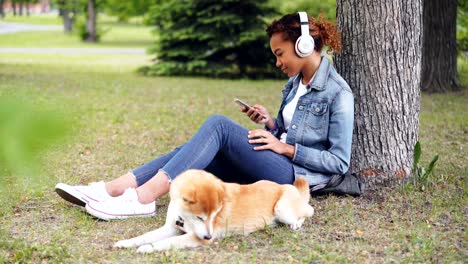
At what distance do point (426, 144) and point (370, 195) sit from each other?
102 inches

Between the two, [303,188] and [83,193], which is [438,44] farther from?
[83,193]

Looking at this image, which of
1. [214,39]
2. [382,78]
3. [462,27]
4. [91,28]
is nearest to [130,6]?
[91,28]

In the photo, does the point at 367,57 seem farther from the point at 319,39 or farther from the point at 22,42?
the point at 22,42

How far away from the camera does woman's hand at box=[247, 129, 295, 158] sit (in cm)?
377

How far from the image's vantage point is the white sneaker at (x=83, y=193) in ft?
12.5

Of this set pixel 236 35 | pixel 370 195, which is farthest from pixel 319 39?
pixel 236 35

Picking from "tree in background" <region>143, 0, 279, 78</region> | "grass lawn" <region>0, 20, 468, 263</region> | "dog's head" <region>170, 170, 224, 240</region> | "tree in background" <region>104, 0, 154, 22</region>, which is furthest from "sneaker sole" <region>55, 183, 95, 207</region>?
"tree in background" <region>104, 0, 154, 22</region>

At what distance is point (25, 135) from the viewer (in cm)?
85

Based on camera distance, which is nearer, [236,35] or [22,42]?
[236,35]

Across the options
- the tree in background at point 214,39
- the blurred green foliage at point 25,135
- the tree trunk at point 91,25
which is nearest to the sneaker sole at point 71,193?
the blurred green foliage at point 25,135

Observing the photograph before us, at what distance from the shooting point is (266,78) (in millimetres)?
15273

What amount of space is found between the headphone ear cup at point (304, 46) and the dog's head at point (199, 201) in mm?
1111

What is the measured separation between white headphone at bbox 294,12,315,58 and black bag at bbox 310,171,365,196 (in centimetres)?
91

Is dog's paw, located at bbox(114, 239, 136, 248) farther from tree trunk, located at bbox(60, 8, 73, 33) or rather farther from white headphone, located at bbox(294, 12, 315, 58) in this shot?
tree trunk, located at bbox(60, 8, 73, 33)
